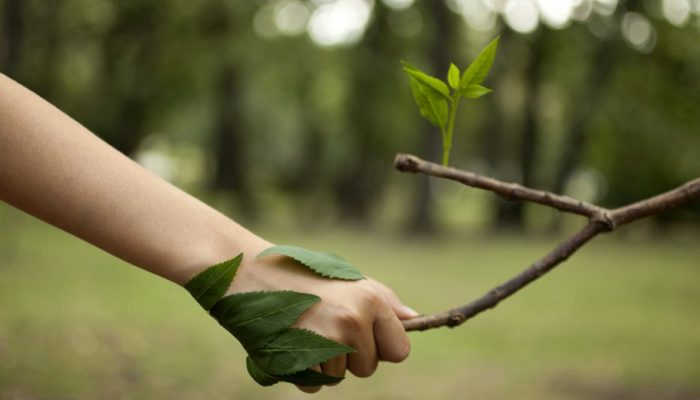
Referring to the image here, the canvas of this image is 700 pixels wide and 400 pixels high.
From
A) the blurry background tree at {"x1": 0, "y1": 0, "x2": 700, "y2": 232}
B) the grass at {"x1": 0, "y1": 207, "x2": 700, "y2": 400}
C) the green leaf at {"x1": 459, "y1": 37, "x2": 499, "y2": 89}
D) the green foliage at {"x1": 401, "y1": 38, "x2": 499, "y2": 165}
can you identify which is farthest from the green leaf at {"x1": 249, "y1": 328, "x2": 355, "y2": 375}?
the blurry background tree at {"x1": 0, "y1": 0, "x2": 700, "y2": 232}

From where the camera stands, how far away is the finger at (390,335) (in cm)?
105

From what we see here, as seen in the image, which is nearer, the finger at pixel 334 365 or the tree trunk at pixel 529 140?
the finger at pixel 334 365

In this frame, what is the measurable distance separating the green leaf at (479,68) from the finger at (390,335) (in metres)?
0.42

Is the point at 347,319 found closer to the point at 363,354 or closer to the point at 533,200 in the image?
the point at 363,354

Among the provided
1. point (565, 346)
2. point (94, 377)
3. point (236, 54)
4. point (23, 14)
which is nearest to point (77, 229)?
point (94, 377)

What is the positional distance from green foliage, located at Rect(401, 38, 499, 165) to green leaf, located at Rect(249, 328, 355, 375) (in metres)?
0.40

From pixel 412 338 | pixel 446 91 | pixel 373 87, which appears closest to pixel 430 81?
pixel 446 91

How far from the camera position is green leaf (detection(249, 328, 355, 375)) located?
978 millimetres

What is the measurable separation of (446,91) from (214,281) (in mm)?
526

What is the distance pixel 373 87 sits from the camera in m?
18.4

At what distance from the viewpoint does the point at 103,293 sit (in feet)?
23.9

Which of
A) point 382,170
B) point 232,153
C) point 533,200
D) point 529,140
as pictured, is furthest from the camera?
point 382,170

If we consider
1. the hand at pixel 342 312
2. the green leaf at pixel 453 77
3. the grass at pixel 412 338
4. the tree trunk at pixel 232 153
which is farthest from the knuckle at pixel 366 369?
the tree trunk at pixel 232 153

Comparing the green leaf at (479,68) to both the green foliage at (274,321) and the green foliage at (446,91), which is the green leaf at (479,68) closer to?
the green foliage at (446,91)
